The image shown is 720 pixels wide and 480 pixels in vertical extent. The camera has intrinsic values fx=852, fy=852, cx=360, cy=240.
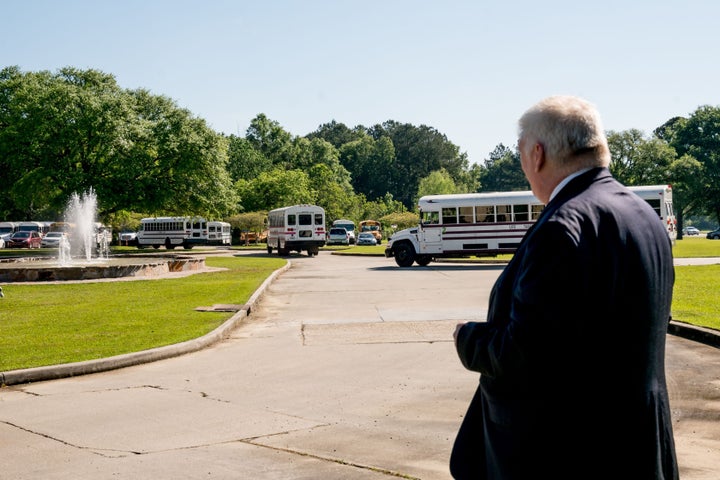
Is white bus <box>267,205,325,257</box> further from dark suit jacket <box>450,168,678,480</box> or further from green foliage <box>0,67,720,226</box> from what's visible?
dark suit jacket <box>450,168,678,480</box>

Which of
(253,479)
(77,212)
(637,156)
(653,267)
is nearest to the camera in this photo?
(653,267)

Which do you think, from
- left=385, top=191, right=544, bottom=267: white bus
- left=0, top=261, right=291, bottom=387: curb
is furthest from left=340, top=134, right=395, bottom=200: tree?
left=0, top=261, right=291, bottom=387: curb

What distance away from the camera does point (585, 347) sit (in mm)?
2666

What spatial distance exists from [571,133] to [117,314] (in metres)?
14.7

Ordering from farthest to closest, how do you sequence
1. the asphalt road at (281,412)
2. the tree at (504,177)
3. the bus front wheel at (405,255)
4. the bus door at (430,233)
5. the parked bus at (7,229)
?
the tree at (504,177)
the parked bus at (7,229)
the bus front wheel at (405,255)
the bus door at (430,233)
the asphalt road at (281,412)

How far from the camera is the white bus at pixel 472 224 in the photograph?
34.4 metres

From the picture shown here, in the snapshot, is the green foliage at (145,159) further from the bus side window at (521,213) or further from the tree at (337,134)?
the tree at (337,134)

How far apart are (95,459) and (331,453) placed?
1.76 m

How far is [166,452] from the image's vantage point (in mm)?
6520

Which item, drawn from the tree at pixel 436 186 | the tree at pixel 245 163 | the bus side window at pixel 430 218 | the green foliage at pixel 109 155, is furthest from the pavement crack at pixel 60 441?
the tree at pixel 436 186

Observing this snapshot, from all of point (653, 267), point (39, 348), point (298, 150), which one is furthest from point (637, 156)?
point (653, 267)

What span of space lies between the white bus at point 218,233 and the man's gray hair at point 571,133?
8128 cm

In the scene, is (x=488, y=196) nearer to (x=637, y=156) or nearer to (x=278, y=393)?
(x=278, y=393)

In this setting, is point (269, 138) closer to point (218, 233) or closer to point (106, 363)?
point (218, 233)
